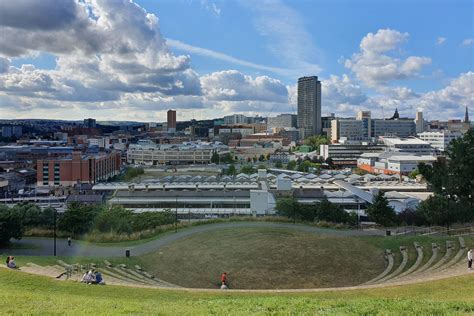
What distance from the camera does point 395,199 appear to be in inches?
1443

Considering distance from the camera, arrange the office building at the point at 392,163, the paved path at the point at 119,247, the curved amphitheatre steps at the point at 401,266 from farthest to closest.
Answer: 1. the office building at the point at 392,163
2. the paved path at the point at 119,247
3. the curved amphitheatre steps at the point at 401,266

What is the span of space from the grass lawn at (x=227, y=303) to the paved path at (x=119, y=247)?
7322 mm

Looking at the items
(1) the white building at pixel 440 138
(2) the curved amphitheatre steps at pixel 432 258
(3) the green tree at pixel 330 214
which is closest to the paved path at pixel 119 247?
(3) the green tree at pixel 330 214

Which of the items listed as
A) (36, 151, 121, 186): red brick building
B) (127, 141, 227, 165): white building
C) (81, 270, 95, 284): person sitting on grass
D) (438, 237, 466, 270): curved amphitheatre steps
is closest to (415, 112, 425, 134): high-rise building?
(127, 141, 227, 165): white building

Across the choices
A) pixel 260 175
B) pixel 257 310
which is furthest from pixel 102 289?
pixel 260 175

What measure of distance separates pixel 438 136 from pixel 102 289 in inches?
4350

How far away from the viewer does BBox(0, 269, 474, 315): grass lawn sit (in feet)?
24.2

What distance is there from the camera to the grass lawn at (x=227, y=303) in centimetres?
738

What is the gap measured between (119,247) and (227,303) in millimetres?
13475

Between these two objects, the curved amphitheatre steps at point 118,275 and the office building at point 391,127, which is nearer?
the curved amphitheatre steps at point 118,275

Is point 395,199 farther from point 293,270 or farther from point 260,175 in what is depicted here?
point 293,270

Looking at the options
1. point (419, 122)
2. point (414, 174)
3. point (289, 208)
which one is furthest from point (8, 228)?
point (419, 122)

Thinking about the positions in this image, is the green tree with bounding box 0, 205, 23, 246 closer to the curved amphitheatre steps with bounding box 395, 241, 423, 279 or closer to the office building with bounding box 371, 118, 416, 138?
the curved amphitheatre steps with bounding box 395, 241, 423, 279

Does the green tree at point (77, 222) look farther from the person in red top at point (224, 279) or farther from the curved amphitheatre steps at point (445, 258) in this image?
the curved amphitheatre steps at point (445, 258)
